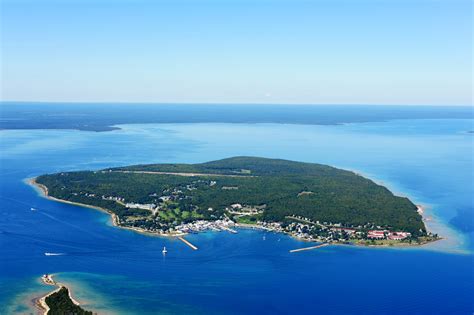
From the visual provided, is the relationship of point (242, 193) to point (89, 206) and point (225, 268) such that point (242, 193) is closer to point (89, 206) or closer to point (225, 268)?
point (89, 206)

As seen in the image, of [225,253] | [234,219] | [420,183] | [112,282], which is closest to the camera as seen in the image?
[112,282]

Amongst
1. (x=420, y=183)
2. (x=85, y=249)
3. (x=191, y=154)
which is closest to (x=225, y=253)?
(x=85, y=249)

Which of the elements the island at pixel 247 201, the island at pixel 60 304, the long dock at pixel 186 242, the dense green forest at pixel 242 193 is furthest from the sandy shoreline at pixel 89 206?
the island at pixel 60 304

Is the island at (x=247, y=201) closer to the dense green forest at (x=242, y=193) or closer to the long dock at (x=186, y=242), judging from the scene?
the dense green forest at (x=242, y=193)

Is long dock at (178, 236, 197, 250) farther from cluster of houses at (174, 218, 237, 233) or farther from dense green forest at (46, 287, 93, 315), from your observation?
dense green forest at (46, 287, 93, 315)

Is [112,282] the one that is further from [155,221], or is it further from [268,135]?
[268,135]

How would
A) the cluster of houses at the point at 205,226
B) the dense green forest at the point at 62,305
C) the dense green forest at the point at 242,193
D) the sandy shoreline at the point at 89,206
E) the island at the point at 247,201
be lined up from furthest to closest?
1. the dense green forest at the point at 242,193
2. the island at the point at 247,201
3. the cluster of houses at the point at 205,226
4. the sandy shoreline at the point at 89,206
5. the dense green forest at the point at 62,305
